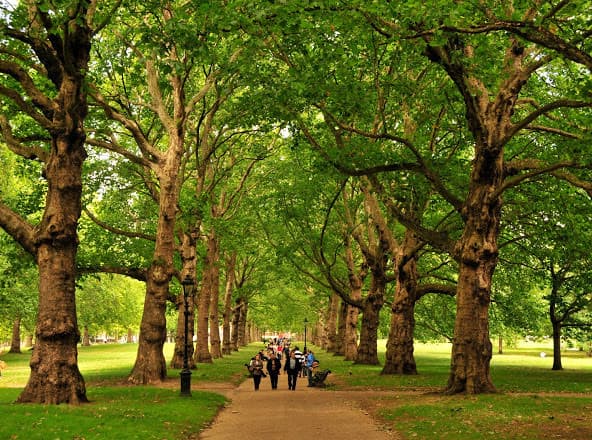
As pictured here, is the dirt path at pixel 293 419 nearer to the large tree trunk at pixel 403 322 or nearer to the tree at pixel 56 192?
the tree at pixel 56 192

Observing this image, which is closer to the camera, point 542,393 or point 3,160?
point 542,393

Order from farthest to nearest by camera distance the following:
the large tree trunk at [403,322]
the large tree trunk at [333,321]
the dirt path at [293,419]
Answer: the large tree trunk at [333,321] → the large tree trunk at [403,322] → the dirt path at [293,419]

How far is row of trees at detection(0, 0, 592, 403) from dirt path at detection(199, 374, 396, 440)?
12.3 ft

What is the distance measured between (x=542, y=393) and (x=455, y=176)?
26.0 ft

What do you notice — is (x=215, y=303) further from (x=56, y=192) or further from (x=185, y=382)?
(x=56, y=192)

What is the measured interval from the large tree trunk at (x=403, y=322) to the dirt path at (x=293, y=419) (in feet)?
22.7

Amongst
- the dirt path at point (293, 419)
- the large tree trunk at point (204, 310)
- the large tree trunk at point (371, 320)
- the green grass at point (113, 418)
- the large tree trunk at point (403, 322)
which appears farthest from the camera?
the large tree trunk at point (204, 310)

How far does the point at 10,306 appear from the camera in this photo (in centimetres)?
4672

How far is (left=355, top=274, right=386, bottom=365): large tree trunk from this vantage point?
35.2 metres

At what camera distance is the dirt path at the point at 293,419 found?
41.4ft

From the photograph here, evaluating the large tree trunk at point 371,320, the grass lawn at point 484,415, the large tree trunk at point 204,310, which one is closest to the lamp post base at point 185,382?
A: the grass lawn at point 484,415

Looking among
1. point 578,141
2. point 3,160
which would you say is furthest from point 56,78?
point 3,160

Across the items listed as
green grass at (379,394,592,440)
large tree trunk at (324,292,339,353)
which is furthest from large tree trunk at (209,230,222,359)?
green grass at (379,394,592,440)

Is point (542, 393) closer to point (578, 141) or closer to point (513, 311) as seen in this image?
point (578, 141)
